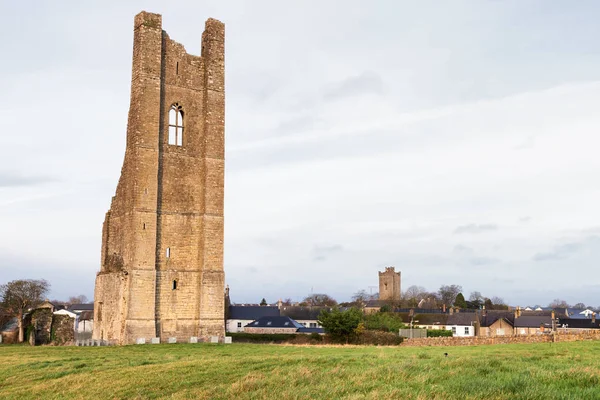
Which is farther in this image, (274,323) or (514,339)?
(274,323)

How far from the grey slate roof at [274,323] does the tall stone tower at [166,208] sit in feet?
118

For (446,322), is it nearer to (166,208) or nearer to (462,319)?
(462,319)

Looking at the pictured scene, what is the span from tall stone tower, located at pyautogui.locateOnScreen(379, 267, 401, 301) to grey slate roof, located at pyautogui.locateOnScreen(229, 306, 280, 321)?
6480 centimetres

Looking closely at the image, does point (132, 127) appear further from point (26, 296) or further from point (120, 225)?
point (26, 296)

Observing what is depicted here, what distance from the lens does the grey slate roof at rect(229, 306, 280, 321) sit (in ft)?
268

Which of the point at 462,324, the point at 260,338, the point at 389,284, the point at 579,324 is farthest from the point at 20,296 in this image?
the point at 389,284

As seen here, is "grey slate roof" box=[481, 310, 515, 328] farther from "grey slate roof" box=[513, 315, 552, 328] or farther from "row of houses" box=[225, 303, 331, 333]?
"row of houses" box=[225, 303, 331, 333]

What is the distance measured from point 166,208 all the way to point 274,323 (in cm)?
3954

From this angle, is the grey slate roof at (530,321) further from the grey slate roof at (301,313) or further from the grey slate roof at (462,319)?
the grey slate roof at (301,313)

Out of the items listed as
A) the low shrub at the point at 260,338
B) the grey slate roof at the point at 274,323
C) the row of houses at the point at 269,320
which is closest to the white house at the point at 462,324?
the row of houses at the point at 269,320

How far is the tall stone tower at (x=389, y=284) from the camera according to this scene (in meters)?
146

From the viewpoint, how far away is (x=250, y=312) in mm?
83125

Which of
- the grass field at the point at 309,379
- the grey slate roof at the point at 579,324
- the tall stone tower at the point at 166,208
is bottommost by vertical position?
the grey slate roof at the point at 579,324

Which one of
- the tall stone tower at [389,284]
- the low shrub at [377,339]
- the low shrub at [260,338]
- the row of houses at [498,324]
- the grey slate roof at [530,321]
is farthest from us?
the tall stone tower at [389,284]
